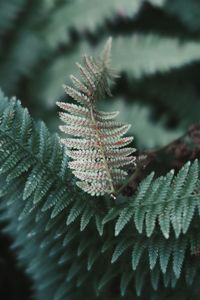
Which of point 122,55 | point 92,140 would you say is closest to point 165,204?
point 92,140

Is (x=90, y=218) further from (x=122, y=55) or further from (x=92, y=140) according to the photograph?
(x=122, y=55)

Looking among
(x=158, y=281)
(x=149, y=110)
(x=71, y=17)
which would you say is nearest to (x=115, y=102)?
(x=149, y=110)

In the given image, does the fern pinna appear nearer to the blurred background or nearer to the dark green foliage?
the dark green foliage

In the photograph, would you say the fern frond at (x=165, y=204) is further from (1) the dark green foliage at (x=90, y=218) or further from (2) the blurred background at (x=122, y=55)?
(2) the blurred background at (x=122, y=55)

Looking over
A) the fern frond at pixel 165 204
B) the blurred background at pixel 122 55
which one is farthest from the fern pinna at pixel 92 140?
the blurred background at pixel 122 55

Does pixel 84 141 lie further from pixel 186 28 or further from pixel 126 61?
pixel 186 28
